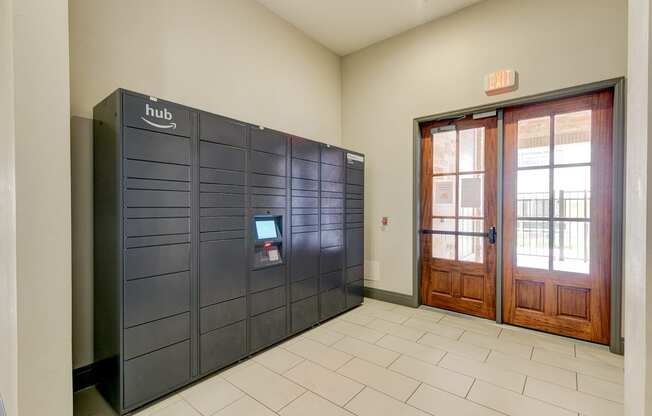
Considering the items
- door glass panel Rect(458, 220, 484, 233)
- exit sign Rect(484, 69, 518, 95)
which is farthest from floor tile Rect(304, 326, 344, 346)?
exit sign Rect(484, 69, 518, 95)

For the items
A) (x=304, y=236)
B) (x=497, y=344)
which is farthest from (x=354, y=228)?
(x=497, y=344)

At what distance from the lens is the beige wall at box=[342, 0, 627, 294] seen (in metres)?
2.77

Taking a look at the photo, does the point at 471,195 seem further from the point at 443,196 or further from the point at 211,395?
the point at 211,395

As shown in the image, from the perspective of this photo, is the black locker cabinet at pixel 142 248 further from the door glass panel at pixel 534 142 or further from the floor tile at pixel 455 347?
the door glass panel at pixel 534 142

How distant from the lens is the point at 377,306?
3.96m

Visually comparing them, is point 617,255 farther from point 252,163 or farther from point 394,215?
point 252,163

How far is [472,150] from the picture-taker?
354 cm

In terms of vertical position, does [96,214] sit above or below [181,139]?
below

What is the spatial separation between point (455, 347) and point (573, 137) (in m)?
2.38

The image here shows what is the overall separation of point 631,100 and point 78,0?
3314 millimetres

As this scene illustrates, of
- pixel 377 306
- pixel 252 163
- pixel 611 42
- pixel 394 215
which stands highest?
pixel 611 42

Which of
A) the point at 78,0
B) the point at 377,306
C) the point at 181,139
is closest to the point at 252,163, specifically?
the point at 181,139

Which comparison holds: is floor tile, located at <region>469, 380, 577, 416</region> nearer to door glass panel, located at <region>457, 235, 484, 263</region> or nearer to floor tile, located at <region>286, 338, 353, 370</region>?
floor tile, located at <region>286, 338, 353, 370</region>

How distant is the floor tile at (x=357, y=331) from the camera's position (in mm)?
3025
